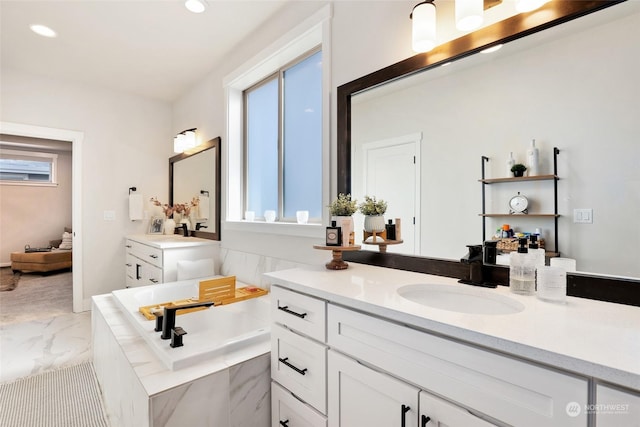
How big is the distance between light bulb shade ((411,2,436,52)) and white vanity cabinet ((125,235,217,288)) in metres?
2.50

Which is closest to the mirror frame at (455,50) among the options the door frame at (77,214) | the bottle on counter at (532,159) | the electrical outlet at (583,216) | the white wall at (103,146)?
the bottle on counter at (532,159)

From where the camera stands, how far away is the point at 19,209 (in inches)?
250

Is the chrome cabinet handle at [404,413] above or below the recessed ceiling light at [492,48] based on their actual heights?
below

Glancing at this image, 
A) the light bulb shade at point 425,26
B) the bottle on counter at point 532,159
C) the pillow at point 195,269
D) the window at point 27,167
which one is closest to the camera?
the bottle on counter at point 532,159

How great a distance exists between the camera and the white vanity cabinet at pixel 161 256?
2762mm

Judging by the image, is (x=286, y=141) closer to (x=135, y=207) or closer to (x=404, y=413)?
(x=404, y=413)

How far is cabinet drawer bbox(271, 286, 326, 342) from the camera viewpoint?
1.15 meters

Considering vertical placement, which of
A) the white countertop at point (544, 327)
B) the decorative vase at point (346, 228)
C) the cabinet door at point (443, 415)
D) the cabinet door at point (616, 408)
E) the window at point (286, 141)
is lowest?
the cabinet door at point (443, 415)

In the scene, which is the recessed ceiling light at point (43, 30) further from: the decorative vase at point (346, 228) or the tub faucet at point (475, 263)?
the tub faucet at point (475, 263)

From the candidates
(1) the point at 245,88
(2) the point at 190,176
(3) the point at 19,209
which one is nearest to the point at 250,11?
(1) the point at 245,88

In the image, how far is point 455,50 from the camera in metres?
1.33

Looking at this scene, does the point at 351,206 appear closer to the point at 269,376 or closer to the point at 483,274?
the point at 483,274

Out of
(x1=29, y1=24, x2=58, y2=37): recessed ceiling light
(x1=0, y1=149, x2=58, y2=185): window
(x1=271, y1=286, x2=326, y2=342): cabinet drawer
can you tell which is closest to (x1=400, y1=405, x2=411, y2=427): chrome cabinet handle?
(x1=271, y1=286, x2=326, y2=342): cabinet drawer

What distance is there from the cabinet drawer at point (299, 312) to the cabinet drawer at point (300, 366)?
0.04 metres
